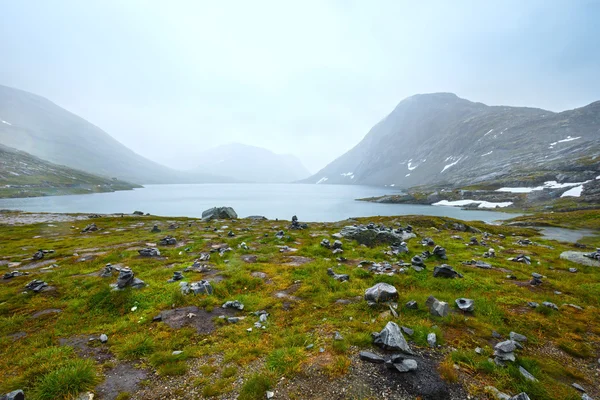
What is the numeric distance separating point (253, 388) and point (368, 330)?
173 inches

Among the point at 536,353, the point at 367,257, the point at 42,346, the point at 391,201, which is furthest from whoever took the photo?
the point at 391,201

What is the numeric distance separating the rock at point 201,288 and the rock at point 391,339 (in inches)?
330

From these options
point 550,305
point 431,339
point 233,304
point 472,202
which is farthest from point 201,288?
point 472,202

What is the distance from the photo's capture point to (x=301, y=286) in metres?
13.3

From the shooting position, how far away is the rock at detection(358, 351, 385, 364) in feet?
23.2

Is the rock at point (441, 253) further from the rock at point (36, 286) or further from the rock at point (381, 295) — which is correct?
the rock at point (36, 286)

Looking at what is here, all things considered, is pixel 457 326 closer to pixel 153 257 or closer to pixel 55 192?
pixel 153 257

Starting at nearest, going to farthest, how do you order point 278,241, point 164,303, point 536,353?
1. point 536,353
2. point 164,303
3. point 278,241

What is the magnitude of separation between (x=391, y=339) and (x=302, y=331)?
3.19 metres

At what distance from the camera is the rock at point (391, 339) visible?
7.46 m

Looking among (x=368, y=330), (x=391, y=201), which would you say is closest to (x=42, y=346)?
(x=368, y=330)

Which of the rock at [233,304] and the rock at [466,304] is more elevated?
the rock at [466,304]

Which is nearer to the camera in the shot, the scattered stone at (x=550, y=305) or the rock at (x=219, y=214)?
the scattered stone at (x=550, y=305)

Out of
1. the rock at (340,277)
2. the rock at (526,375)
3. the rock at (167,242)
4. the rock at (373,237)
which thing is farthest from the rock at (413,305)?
the rock at (167,242)
